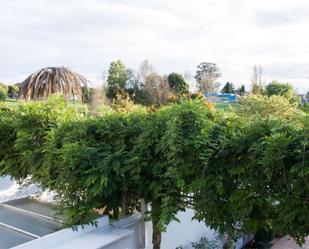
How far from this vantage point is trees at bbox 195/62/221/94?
127ft

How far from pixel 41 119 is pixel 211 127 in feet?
10.4

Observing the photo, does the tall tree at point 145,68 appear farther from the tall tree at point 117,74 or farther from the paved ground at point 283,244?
the paved ground at point 283,244

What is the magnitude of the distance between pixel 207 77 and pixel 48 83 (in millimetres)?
31718

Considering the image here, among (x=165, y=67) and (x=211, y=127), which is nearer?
(x=211, y=127)

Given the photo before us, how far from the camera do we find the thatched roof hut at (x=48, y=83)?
10398 mm

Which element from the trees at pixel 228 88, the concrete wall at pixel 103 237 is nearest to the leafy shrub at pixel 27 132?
the concrete wall at pixel 103 237

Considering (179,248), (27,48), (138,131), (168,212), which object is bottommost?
(179,248)

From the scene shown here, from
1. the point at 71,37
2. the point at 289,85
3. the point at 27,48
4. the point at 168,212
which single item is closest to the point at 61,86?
the point at 27,48

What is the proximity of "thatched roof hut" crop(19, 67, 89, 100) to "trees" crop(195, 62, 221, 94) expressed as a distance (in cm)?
2807

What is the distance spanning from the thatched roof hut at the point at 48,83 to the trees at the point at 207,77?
92.1 feet

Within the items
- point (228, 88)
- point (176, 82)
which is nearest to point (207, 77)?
point (228, 88)

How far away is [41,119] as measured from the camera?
566 cm

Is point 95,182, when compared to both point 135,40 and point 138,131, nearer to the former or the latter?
point 138,131

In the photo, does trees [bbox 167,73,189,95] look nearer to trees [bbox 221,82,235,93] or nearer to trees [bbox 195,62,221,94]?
trees [bbox 195,62,221,94]
